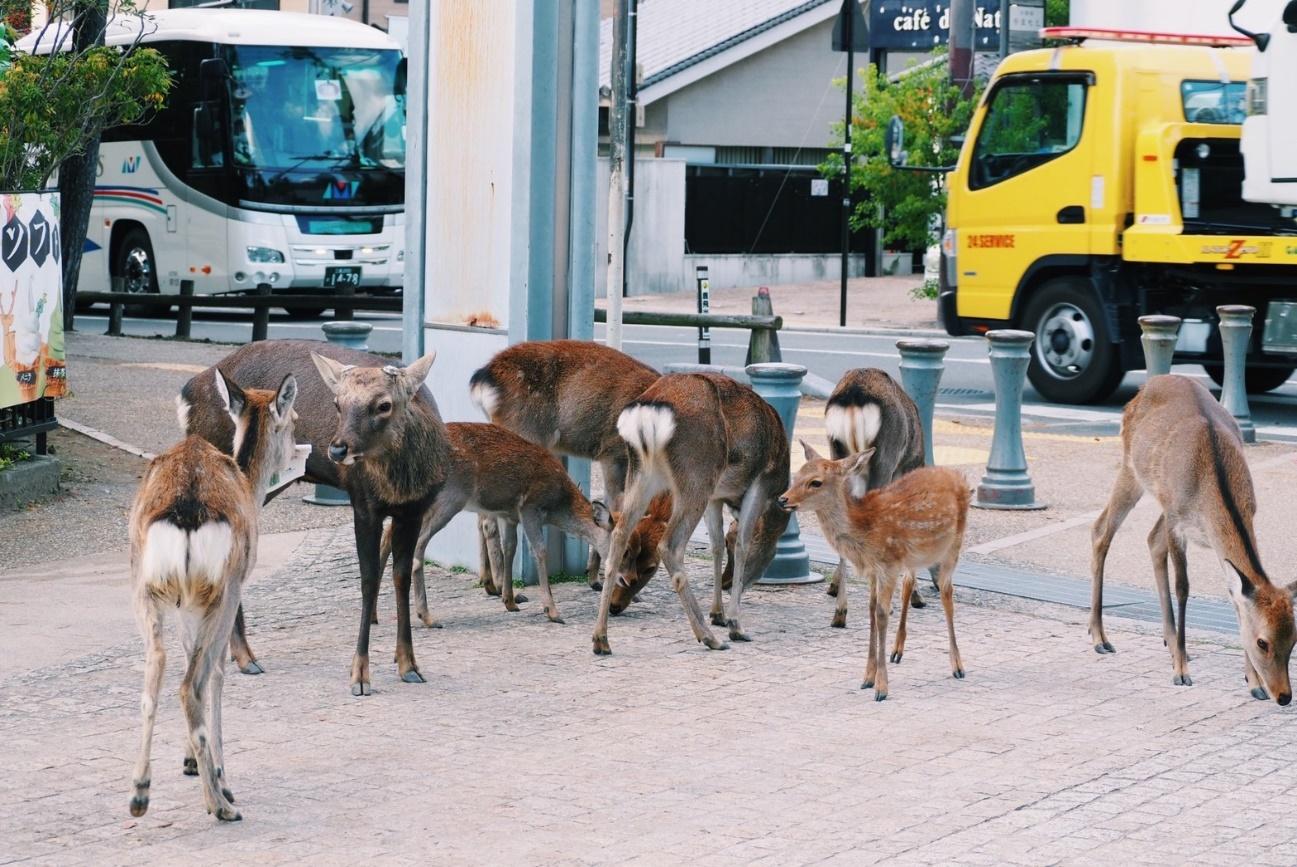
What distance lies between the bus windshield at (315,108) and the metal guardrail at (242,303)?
3253 mm

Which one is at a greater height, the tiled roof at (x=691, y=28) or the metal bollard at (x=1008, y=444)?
the tiled roof at (x=691, y=28)

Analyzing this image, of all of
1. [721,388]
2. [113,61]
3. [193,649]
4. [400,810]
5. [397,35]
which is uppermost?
[397,35]

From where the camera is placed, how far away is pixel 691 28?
135ft

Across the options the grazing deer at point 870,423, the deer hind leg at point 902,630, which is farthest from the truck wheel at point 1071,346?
the deer hind leg at point 902,630

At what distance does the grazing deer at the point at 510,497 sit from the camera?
8.88 meters

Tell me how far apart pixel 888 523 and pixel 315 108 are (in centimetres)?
2102

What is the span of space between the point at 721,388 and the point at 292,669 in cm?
246

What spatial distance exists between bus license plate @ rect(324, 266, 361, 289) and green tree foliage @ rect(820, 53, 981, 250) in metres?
8.86

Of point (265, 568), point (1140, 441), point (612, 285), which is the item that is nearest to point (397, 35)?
point (612, 285)

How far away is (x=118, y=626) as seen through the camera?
29.7ft

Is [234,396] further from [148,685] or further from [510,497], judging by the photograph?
[510,497]

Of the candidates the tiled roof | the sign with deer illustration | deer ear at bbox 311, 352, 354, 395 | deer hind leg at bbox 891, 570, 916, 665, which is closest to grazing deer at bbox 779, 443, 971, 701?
deer hind leg at bbox 891, 570, 916, 665

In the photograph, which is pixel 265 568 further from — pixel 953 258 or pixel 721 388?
pixel 953 258

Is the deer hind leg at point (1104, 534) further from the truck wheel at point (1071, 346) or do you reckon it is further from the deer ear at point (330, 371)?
the truck wheel at point (1071, 346)
